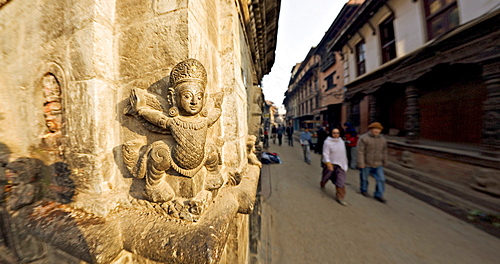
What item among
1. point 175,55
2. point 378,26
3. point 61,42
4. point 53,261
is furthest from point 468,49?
point 53,261

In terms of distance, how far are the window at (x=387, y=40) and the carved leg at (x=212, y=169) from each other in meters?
8.74

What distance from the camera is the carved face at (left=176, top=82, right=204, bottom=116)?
85 cm

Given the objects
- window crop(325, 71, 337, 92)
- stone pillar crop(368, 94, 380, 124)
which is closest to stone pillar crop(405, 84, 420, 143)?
stone pillar crop(368, 94, 380, 124)

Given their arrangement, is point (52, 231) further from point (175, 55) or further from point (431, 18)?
point (431, 18)

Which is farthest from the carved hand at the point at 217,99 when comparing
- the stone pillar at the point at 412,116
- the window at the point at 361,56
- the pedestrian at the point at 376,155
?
the window at the point at 361,56

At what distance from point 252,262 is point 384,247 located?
191 cm

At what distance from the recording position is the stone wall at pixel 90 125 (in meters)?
0.91

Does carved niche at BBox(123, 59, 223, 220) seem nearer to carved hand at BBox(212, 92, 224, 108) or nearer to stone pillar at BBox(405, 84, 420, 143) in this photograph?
carved hand at BBox(212, 92, 224, 108)

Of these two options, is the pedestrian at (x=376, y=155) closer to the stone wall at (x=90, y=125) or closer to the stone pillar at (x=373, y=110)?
the stone wall at (x=90, y=125)

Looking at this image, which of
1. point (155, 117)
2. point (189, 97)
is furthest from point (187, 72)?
point (155, 117)

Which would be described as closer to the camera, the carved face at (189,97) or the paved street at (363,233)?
the carved face at (189,97)

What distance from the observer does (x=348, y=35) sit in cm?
823

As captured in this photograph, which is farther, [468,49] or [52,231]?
[468,49]

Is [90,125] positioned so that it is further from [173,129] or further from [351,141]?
[351,141]
